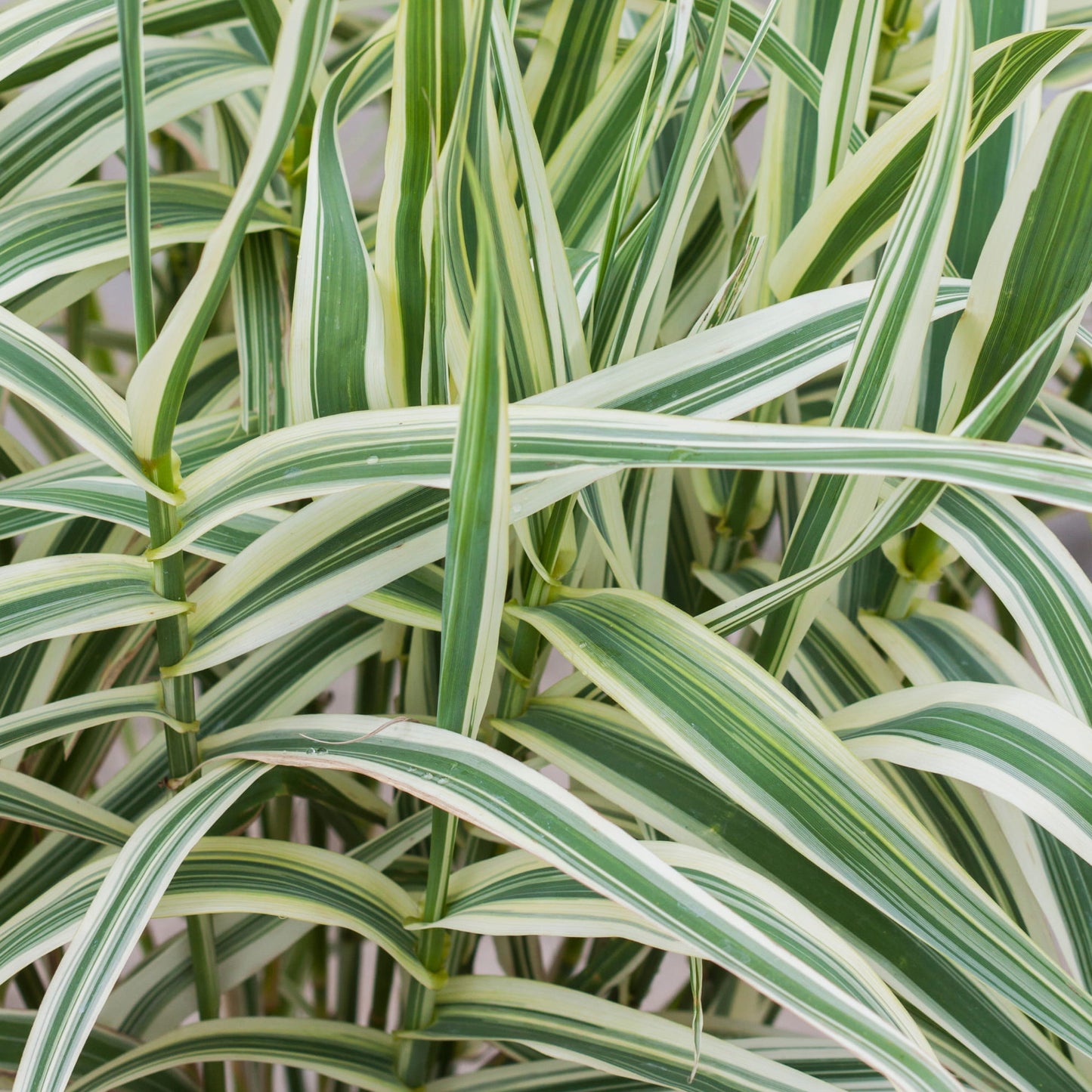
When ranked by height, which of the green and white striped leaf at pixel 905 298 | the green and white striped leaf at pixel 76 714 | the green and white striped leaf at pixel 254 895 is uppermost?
the green and white striped leaf at pixel 905 298

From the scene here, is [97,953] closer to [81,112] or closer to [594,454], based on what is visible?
[594,454]

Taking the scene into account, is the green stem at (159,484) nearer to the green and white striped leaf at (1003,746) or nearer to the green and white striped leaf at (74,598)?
the green and white striped leaf at (74,598)

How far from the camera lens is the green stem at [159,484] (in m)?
0.20

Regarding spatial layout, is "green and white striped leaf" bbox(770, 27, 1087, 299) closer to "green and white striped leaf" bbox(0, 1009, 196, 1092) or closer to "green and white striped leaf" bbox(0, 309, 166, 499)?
"green and white striped leaf" bbox(0, 309, 166, 499)

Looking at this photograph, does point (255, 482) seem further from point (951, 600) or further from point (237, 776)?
point (951, 600)

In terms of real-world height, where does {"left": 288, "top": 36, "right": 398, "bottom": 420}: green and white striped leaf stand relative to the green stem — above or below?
above

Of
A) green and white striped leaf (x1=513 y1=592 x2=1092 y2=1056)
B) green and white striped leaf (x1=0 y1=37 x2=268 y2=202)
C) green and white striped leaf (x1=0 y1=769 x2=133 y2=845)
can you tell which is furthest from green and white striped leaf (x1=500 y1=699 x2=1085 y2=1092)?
green and white striped leaf (x1=0 y1=37 x2=268 y2=202)

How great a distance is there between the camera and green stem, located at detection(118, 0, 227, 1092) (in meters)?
0.20

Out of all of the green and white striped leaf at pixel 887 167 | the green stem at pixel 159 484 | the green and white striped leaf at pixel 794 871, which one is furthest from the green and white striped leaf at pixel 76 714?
the green and white striped leaf at pixel 887 167

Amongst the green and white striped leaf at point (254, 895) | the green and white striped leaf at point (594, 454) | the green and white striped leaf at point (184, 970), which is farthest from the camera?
the green and white striped leaf at point (184, 970)

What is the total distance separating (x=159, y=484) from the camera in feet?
0.83

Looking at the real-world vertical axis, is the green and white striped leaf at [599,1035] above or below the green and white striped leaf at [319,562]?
below

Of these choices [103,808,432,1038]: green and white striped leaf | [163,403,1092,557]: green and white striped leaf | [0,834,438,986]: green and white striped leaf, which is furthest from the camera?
[103,808,432,1038]: green and white striped leaf

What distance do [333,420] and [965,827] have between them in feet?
0.91
